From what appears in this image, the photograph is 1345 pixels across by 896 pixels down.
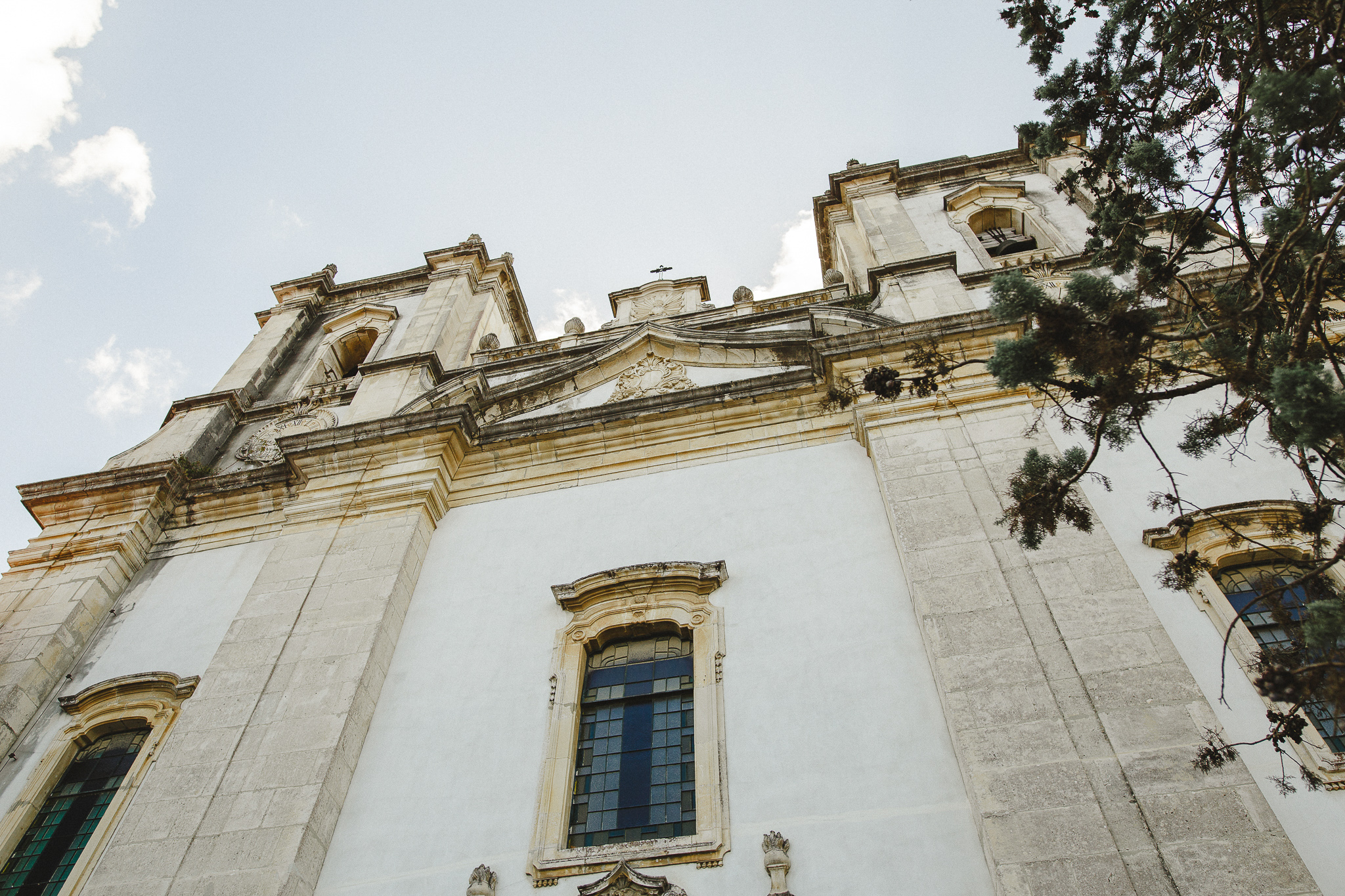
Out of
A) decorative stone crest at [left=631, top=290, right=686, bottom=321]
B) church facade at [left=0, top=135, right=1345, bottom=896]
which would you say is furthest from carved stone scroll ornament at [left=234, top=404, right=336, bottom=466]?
decorative stone crest at [left=631, top=290, right=686, bottom=321]

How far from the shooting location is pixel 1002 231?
56.7ft

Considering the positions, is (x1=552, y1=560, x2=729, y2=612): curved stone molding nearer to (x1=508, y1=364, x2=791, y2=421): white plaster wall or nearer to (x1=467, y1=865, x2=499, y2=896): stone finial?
(x1=467, y1=865, x2=499, y2=896): stone finial

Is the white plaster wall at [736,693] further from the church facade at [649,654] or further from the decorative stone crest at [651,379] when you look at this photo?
the decorative stone crest at [651,379]

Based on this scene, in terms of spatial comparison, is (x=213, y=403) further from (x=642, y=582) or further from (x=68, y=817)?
(x=642, y=582)

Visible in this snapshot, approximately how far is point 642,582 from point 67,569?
24.8 feet

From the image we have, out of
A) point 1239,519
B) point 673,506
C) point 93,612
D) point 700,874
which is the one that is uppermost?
point 673,506

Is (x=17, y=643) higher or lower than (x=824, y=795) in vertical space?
higher

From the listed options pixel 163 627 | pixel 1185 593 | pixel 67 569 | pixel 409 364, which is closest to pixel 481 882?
pixel 163 627

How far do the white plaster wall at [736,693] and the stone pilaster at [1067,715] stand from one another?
1.63ft

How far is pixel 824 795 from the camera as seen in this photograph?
7613 millimetres

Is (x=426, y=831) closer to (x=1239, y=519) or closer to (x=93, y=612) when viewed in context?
(x=93, y=612)

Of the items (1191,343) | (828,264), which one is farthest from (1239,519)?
(828,264)

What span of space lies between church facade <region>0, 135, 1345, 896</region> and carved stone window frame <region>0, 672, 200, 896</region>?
5cm

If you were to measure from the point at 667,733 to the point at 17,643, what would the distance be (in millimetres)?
7692
